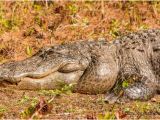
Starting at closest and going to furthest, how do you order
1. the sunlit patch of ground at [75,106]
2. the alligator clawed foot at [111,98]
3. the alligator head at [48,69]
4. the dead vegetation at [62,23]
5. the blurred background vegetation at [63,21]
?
the sunlit patch of ground at [75,106] < the alligator clawed foot at [111,98] < the alligator head at [48,69] < the dead vegetation at [62,23] < the blurred background vegetation at [63,21]

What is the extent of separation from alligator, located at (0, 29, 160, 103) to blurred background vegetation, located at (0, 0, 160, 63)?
1465 mm

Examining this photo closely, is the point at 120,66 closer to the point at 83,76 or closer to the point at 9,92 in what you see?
the point at 83,76

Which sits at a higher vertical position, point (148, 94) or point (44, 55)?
point (44, 55)

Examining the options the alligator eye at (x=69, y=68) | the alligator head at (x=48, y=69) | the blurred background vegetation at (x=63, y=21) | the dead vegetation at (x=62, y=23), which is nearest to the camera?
the alligator head at (x=48, y=69)

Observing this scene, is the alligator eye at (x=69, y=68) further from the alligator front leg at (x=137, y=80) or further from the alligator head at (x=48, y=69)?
the alligator front leg at (x=137, y=80)

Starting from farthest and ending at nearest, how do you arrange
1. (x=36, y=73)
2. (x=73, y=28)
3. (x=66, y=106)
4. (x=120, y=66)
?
(x=73, y=28) < (x=120, y=66) < (x=36, y=73) < (x=66, y=106)

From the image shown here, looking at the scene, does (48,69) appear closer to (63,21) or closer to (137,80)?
(137,80)

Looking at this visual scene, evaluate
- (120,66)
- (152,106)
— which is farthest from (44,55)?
(152,106)

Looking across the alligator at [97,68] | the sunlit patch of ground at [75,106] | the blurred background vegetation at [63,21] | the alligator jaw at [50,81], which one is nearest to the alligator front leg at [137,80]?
the alligator at [97,68]

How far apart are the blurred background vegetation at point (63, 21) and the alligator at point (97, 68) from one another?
1.47m

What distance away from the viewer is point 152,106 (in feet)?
21.0

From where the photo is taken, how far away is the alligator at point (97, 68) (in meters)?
6.92

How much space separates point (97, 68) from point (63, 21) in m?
3.11

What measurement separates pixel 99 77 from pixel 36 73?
0.88 metres
